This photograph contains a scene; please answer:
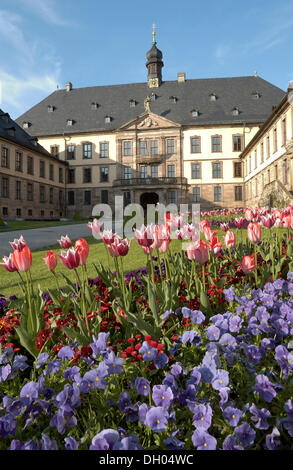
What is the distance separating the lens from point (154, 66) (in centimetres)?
4638

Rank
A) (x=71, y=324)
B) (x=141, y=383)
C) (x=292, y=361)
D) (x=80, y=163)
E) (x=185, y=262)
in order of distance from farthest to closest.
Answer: (x=80, y=163) → (x=185, y=262) → (x=71, y=324) → (x=292, y=361) → (x=141, y=383)

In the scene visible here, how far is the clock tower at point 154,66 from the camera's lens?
45.7m

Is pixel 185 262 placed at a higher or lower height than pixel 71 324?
higher

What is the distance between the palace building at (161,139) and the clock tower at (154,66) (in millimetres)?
154

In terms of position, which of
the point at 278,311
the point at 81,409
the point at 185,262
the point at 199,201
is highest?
the point at 199,201

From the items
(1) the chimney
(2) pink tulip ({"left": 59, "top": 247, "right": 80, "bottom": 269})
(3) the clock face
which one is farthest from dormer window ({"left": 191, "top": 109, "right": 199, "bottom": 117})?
(2) pink tulip ({"left": 59, "top": 247, "right": 80, "bottom": 269})

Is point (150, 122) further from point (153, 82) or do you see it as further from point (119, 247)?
point (119, 247)

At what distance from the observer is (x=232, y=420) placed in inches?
51.6

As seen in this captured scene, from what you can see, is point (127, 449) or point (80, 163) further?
point (80, 163)

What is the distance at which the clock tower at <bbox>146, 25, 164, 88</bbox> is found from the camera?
4569 cm

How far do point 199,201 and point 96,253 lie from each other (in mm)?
33860
